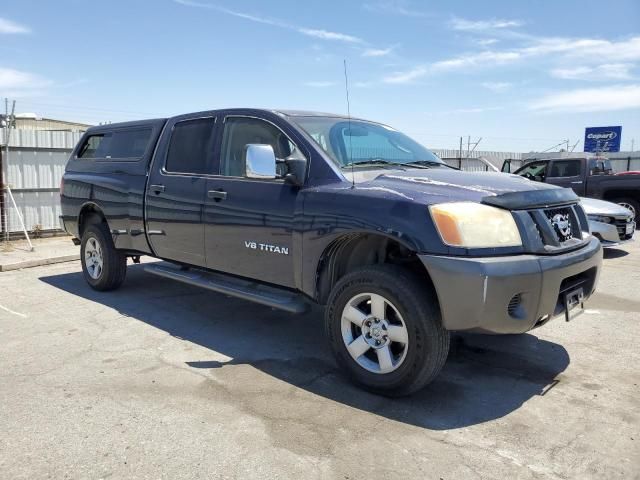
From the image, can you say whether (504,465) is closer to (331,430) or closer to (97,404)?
(331,430)

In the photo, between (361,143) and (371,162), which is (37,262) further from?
(371,162)

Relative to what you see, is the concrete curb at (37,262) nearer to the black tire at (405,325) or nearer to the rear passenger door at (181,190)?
the rear passenger door at (181,190)

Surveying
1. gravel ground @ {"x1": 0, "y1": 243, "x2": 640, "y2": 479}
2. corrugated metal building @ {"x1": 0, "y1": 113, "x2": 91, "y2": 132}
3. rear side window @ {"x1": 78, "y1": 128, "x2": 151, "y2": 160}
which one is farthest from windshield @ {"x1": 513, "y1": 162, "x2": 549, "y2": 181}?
corrugated metal building @ {"x1": 0, "y1": 113, "x2": 91, "y2": 132}

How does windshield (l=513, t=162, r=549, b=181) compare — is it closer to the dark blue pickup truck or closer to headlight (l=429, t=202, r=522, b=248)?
the dark blue pickup truck

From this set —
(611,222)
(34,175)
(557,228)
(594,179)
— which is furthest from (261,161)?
(594,179)

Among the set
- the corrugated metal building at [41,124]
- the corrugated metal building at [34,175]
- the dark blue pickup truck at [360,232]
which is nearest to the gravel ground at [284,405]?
the dark blue pickup truck at [360,232]

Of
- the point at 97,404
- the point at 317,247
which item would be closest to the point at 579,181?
the point at 317,247

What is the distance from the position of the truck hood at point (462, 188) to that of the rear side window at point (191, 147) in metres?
1.65

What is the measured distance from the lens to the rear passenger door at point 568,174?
500 inches

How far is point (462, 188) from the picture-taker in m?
3.51

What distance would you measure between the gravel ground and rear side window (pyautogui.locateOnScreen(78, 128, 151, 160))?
5.85 ft

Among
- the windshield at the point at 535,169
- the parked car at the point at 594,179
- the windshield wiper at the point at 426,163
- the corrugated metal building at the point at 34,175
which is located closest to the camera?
the windshield wiper at the point at 426,163

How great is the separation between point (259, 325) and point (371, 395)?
1.81 metres

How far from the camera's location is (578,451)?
115 inches
